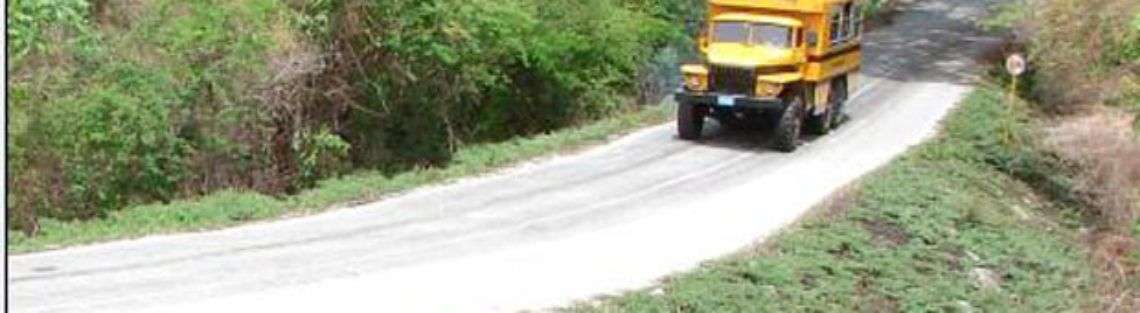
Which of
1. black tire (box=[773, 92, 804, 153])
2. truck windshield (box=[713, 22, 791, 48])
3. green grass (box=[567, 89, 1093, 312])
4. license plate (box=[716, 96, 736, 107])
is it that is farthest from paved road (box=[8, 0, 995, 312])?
truck windshield (box=[713, 22, 791, 48])

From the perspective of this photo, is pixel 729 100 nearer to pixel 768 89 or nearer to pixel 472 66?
pixel 768 89

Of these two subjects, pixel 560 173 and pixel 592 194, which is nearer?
pixel 592 194

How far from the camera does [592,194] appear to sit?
1909 cm

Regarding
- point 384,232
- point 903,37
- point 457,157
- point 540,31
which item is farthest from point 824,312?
point 903,37

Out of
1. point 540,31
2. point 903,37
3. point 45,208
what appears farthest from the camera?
point 903,37

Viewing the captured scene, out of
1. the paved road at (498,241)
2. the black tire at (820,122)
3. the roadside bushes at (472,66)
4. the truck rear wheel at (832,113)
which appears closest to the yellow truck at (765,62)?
the paved road at (498,241)

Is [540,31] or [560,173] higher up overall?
[540,31]

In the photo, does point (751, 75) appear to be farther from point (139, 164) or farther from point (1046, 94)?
point (1046, 94)

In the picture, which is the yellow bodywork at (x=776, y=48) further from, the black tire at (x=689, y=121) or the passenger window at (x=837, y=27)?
the black tire at (x=689, y=121)

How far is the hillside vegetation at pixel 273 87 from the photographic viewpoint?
673 inches

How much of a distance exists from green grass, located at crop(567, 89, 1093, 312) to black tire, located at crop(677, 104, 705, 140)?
3701mm

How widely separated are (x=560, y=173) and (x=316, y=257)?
740 cm

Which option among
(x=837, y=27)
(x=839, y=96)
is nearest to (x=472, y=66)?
(x=837, y=27)

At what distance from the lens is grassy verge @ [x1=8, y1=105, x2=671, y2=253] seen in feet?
47.6
